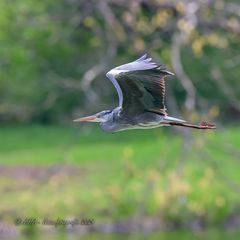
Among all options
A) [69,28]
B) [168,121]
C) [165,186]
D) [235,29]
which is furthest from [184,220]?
[168,121]

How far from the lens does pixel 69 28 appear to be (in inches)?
781

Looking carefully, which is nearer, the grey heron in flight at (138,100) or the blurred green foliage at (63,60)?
the grey heron in flight at (138,100)

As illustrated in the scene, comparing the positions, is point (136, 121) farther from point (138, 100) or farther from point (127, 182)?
point (127, 182)

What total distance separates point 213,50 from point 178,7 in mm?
8128

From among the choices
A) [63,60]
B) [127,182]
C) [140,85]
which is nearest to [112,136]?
[63,60]

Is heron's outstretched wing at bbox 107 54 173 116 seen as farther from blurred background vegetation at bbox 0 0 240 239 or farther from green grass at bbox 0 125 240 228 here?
green grass at bbox 0 125 240 228

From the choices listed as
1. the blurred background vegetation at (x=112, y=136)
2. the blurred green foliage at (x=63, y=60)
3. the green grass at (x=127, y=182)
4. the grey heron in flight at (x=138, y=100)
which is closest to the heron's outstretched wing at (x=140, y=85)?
the grey heron in flight at (x=138, y=100)

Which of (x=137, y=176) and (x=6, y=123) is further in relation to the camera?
(x=6, y=123)

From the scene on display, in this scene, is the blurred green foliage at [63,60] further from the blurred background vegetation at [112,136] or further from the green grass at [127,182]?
the green grass at [127,182]

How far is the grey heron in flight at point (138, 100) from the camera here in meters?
8.29

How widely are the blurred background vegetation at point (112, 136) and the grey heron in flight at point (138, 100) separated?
546 cm

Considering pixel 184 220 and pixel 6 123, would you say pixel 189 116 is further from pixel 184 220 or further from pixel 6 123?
pixel 6 123

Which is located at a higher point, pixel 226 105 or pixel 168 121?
pixel 168 121

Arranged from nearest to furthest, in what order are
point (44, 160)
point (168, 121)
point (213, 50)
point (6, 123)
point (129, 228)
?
point (168, 121), point (129, 228), point (44, 160), point (213, 50), point (6, 123)
